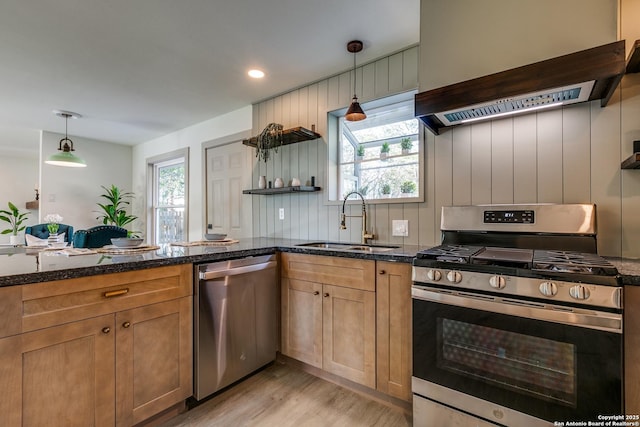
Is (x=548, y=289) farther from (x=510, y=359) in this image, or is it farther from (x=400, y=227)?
(x=400, y=227)

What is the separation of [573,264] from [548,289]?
156 millimetres

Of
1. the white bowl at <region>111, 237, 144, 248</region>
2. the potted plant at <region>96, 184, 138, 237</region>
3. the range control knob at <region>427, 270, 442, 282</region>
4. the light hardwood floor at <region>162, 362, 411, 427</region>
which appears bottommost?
the light hardwood floor at <region>162, 362, 411, 427</region>

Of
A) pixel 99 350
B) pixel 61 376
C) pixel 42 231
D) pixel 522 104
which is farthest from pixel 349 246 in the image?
pixel 42 231

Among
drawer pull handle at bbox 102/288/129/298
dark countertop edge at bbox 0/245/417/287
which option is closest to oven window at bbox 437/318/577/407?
dark countertop edge at bbox 0/245/417/287

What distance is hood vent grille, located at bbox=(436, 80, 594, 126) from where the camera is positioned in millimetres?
1435

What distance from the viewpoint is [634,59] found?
1.37 meters

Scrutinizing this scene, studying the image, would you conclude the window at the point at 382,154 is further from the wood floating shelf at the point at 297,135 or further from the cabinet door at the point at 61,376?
the cabinet door at the point at 61,376

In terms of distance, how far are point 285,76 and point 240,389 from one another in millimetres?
2551

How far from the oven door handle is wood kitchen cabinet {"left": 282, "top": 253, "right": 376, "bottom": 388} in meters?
0.44

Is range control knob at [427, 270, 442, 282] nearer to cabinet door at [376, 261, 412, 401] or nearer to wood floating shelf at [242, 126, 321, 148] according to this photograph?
cabinet door at [376, 261, 412, 401]

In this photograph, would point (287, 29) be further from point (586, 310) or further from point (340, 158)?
point (586, 310)

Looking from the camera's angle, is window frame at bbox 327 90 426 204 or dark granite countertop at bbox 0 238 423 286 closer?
dark granite countertop at bbox 0 238 423 286

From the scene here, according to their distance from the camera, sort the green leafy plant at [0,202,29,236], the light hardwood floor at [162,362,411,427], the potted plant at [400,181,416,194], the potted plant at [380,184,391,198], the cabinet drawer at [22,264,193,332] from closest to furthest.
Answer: the cabinet drawer at [22,264,193,332] < the light hardwood floor at [162,362,411,427] < the potted plant at [400,181,416,194] < the potted plant at [380,184,391,198] < the green leafy plant at [0,202,29,236]

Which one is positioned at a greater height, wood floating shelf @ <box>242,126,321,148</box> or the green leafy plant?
wood floating shelf @ <box>242,126,321,148</box>
